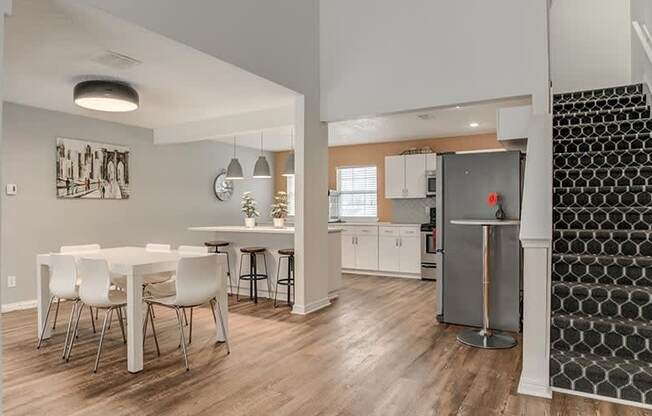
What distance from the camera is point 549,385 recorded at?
272cm

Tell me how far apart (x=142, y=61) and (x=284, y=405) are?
3.11 metres

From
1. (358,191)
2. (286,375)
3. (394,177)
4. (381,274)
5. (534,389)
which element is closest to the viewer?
(534,389)

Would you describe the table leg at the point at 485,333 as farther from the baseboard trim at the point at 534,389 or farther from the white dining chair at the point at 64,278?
the white dining chair at the point at 64,278

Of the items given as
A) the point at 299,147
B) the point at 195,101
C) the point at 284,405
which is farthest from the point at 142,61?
the point at 284,405

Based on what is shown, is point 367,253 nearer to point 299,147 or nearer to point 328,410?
point 299,147

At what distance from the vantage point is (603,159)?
3816 millimetres

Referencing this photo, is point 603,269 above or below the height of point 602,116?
below

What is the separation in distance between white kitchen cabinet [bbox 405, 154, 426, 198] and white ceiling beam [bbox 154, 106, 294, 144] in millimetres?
2977

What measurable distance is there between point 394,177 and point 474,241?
358 cm

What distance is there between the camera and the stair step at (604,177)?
Result: 11.6 ft

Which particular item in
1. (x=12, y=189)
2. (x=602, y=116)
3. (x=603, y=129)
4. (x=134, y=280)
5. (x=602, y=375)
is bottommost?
(x=602, y=375)

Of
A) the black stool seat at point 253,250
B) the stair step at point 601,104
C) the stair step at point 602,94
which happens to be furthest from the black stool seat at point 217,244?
the stair step at point 602,94

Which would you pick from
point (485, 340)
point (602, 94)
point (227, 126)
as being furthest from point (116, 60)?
point (602, 94)

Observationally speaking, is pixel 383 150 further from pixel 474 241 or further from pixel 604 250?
pixel 604 250
